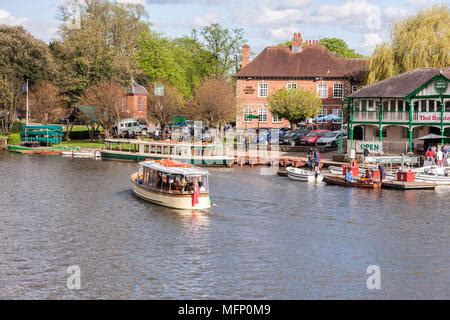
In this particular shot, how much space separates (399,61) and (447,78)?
16.3 m

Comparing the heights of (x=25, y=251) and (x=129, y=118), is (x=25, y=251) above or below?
below

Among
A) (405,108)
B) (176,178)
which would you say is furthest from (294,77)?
(176,178)

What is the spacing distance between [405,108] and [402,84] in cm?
251

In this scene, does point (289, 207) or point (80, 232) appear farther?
point (289, 207)

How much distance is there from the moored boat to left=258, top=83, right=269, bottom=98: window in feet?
185

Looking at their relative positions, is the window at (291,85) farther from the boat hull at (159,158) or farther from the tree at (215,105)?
the boat hull at (159,158)

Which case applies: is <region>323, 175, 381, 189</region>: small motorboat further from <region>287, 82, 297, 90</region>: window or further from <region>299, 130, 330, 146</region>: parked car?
<region>287, 82, 297, 90</region>: window

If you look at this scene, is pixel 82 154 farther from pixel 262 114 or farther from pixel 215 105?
pixel 262 114

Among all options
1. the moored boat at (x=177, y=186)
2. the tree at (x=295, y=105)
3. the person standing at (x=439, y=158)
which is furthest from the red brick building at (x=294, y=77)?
the moored boat at (x=177, y=186)

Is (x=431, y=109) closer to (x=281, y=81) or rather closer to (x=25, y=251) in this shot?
(x=281, y=81)

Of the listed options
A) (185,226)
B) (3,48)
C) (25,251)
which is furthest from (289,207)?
(3,48)

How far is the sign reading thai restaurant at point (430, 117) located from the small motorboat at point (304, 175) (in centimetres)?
1369
